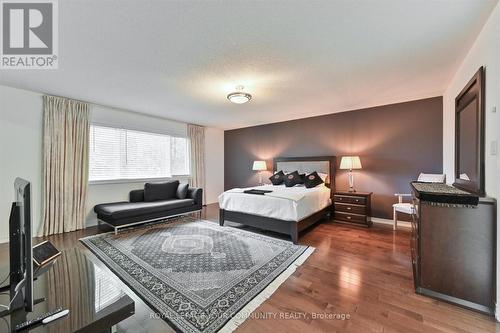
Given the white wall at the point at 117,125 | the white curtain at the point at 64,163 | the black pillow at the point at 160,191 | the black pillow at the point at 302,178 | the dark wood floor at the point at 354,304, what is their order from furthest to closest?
the black pillow at the point at 302,178 < the black pillow at the point at 160,191 < the white wall at the point at 117,125 < the white curtain at the point at 64,163 < the dark wood floor at the point at 354,304

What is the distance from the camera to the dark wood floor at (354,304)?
1575mm

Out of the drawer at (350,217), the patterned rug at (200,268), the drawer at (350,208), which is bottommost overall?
the patterned rug at (200,268)

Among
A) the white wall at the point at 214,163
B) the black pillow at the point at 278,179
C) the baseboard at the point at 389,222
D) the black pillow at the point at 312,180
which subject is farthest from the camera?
the white wall at the point at 214,163

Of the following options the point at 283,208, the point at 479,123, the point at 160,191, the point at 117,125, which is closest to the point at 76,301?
the point at 283,208

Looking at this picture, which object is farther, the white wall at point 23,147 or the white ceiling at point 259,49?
the white wall at point 23,147

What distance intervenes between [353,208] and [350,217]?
20 centimetres

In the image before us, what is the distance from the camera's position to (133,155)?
4.95 m

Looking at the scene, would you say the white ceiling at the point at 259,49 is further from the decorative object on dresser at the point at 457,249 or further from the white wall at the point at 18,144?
the decorative object on dresser at the point at 457,249

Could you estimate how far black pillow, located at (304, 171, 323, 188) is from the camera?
462 cm

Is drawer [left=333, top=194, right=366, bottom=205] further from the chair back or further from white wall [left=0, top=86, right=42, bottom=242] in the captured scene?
white wall [left=0, top=86, right=42, bottom=242]

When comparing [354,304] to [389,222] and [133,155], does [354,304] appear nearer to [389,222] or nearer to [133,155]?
[389,222]

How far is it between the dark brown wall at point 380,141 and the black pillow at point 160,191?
2.98m

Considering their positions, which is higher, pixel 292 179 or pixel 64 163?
pixel 64 163

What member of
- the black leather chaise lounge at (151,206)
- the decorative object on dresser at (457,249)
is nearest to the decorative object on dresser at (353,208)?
the decorative object on dresser at (457,249)
